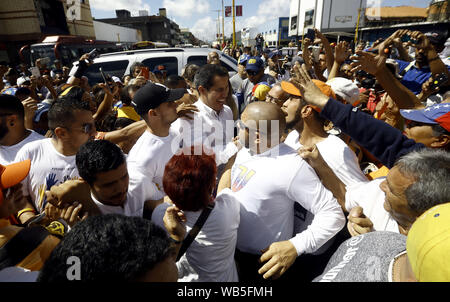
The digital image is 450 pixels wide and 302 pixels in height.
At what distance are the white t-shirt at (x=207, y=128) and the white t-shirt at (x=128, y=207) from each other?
93cm

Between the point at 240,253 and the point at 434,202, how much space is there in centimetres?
124

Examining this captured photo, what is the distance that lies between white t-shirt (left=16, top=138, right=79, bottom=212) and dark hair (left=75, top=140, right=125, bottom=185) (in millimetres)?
603

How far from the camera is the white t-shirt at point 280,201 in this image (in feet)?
5.09

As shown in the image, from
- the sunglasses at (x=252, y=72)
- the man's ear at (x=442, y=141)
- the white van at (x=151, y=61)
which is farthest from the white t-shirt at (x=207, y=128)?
the white van at (x=151, y=61)

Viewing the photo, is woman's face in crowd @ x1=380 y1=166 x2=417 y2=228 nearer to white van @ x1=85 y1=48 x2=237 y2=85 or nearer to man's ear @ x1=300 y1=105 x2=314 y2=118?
man's ear @ x1=300 y1=105 x2=314 y2=118

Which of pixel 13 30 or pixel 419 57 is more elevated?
pixel 13 30

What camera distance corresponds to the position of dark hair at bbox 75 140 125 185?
1.58 m

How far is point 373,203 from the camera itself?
156cm

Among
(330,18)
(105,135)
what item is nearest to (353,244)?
(105,135)

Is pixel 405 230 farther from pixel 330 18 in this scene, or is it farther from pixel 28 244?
pixel 330 18

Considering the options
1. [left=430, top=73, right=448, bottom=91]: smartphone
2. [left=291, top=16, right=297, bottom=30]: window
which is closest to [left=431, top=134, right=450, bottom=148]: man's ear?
[left=430, top=73, right=448, bottom=91]: smartphone

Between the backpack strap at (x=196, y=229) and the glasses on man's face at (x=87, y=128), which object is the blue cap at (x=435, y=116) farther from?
the glasses on man's face at (x=87, y=128)
